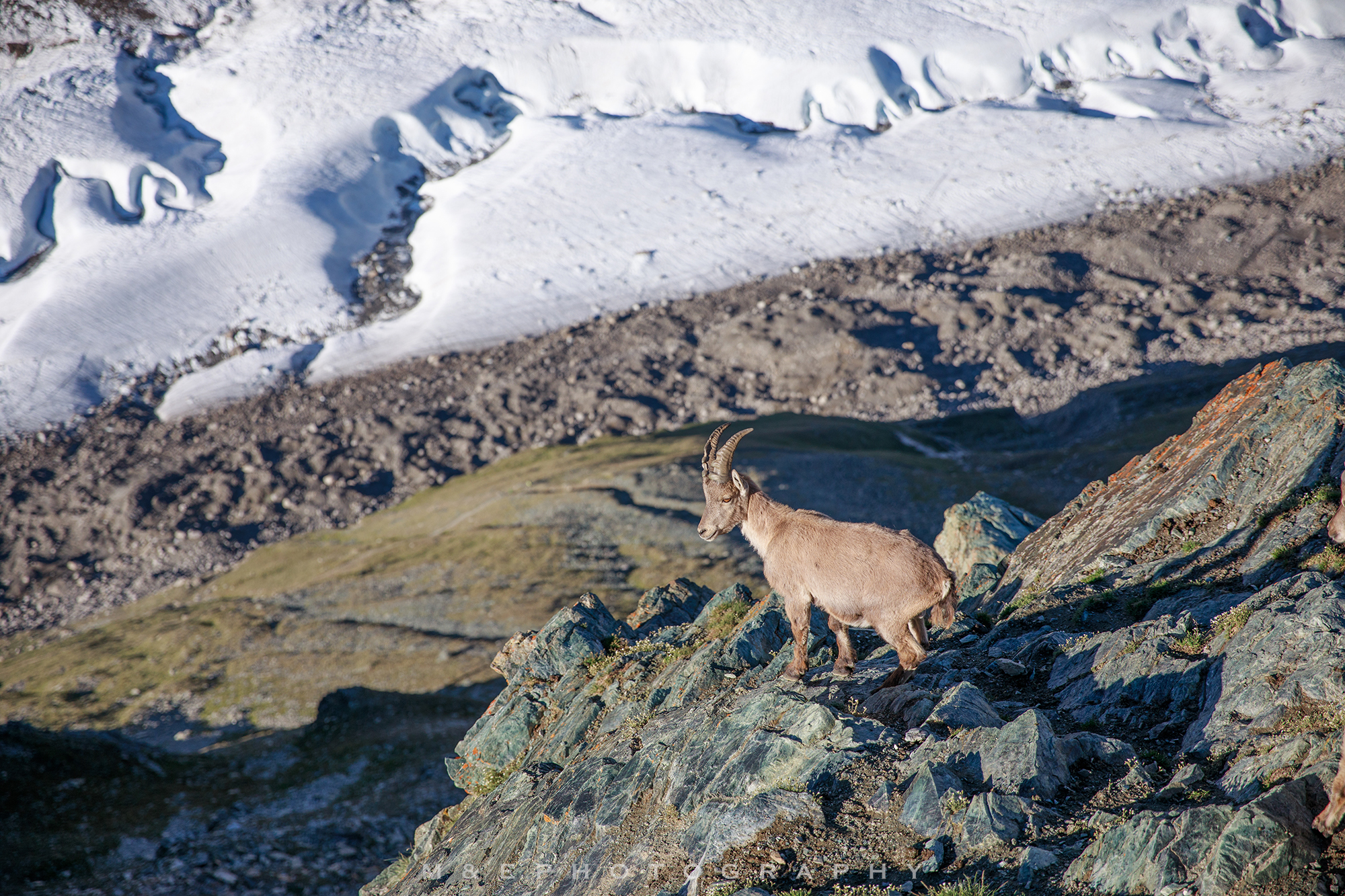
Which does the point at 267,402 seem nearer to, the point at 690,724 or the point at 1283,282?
the point at 690,724

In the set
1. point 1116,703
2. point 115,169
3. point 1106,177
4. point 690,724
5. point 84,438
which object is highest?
point 1116,703

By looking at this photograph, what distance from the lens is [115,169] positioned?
14488 cm

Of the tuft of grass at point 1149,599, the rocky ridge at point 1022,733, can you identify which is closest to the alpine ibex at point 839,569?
the rocky ridge at point 1022,733

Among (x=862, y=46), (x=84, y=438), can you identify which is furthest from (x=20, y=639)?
(x=862, y=46)

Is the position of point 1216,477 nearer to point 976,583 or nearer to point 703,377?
point 976,583

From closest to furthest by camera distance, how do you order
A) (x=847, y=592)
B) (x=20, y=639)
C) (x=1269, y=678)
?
(x=1269, y=678), (x=847, y=592), (x=20, y=639)

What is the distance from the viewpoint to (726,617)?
15.8 meters

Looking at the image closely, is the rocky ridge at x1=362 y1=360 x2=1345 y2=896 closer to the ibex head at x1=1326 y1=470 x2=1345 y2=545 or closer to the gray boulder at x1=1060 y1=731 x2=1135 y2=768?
the gray boulder at x1=1060 y1=731 x2=1135 y2=768

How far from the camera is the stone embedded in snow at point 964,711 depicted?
375 inches

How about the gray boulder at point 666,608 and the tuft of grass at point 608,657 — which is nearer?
the tuft of grass at point 608,657

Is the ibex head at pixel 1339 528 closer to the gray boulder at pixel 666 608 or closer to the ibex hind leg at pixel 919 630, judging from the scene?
the ibex hind leg at pixel 919 630

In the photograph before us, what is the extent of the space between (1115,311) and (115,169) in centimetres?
16094

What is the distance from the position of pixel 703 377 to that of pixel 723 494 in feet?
286

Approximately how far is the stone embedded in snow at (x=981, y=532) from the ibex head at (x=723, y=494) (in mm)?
9210
